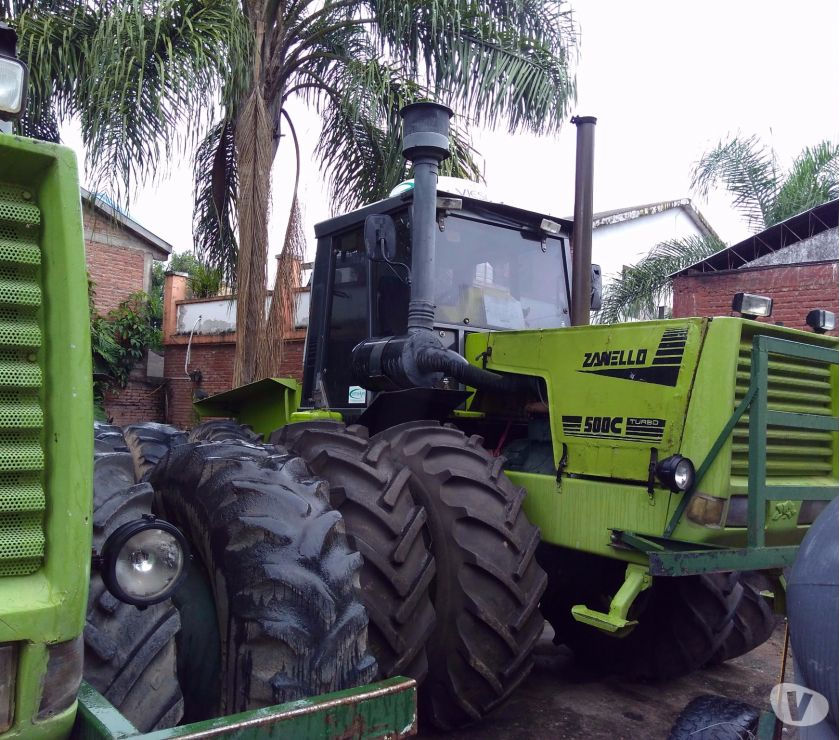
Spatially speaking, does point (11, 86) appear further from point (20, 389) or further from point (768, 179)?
point (768, 179)

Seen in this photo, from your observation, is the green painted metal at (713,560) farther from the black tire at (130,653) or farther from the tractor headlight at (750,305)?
the black tire at (130,653)

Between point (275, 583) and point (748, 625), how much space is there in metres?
3.31

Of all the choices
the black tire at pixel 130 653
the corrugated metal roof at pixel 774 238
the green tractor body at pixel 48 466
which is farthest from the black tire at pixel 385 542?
the corrugated metal roof at pixel 774 238

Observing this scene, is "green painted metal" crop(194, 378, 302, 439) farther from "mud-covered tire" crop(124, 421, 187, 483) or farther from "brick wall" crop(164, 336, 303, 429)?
"brick wall" crop(164, 336, 303, 429)

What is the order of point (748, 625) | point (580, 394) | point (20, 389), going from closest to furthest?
point (20, 389)
point (580, 394)
point (748, 625)

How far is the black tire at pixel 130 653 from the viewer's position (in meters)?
1.87

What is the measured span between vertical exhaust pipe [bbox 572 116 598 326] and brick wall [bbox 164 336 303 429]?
1065cm

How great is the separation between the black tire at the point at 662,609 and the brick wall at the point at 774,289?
265 inches

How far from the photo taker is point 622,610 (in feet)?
11.2

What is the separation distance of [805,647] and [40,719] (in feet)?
5.24

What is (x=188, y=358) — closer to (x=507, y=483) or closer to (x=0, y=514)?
(x=507, y=483)

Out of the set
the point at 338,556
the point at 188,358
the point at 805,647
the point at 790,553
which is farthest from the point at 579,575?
the point at 188,358

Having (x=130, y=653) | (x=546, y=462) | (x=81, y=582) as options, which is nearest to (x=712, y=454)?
(x=546, y=462)

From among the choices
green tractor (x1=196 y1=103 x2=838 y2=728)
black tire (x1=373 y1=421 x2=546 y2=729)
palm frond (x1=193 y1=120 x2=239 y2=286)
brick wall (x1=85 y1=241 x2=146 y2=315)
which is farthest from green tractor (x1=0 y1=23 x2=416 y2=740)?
brick wall (x1=85 y1=241 x2=146 y2=315)
